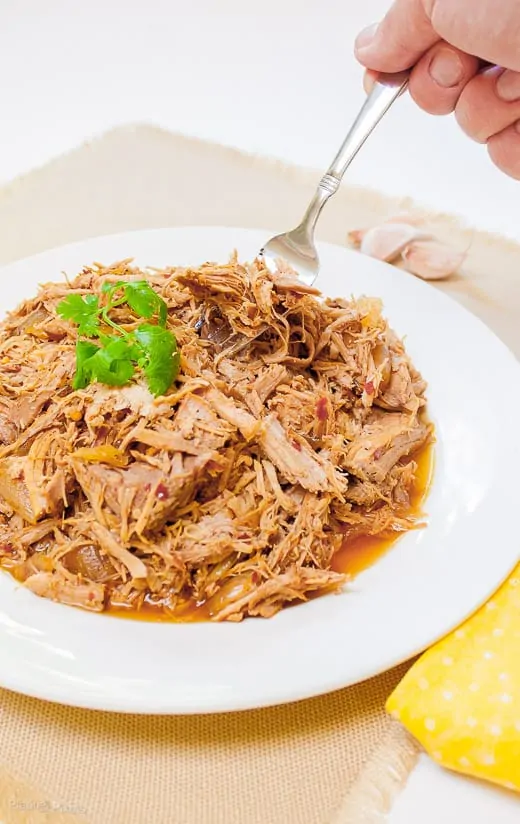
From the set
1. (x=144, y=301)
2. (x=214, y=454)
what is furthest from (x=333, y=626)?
(x=144, y=301)

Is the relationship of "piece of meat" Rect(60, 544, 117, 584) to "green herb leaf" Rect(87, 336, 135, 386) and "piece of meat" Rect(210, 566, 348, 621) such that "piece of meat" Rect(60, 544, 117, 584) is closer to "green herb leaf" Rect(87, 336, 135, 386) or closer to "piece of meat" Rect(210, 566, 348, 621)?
"piece of meat" Rect(210, 566, 348, 621)

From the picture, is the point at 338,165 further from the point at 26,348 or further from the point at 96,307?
the point at 26,348

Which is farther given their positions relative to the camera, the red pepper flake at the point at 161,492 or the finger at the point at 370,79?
the finger at the point at 370,79

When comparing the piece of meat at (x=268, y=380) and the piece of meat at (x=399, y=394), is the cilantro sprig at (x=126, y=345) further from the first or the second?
the piece of meat at (x=399, y=394)

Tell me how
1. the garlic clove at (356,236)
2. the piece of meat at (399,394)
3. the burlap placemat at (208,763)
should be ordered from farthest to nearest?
1. the garlic clove at (356,236)
2. the piece of meat at (399,394)
3. the burlap placemat at (208,763)

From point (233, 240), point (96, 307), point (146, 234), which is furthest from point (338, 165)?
point (96, 307)

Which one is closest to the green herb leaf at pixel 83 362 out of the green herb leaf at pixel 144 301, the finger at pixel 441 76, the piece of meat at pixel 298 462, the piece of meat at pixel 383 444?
the green herb leaf at pixel 144 301

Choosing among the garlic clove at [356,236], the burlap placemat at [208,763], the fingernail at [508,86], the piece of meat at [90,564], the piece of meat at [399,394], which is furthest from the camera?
the garlic clove at [356,236]
